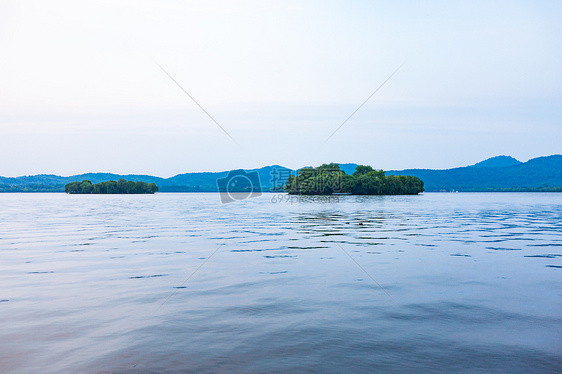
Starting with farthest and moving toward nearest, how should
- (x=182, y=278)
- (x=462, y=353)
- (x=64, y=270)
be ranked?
(x=64, y=270)
(x=182, y=278)
(x=462, y=353)

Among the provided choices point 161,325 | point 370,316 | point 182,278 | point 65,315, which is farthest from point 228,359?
point 182,278

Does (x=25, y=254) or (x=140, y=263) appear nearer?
(x=140, y=263)

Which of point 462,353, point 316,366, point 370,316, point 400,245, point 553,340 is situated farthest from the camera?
point 400,245

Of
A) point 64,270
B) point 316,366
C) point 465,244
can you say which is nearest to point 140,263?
point 64,270

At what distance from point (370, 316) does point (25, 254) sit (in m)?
18.3

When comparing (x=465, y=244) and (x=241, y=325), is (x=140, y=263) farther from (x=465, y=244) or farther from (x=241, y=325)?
(x=465, y=244)

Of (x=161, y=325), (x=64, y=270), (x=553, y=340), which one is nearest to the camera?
(x=553, y=340)

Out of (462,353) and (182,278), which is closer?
→ (462,353)

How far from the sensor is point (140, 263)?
61.5ft

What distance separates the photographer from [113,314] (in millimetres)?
10914

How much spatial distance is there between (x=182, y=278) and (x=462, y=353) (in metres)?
10.0

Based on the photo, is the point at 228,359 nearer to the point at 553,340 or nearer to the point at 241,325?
the point at 241,325

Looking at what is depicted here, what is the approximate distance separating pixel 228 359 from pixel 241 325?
6.72ft

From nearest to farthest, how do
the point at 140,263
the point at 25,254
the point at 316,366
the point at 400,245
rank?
the point at 316,366, the point at 140,263, the point at 25,254, the point at 400,245
